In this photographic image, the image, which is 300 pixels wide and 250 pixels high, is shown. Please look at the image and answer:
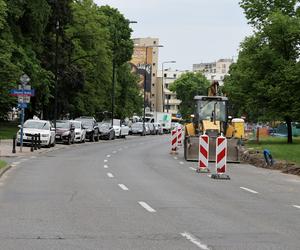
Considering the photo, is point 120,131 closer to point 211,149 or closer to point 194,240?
point 211,149

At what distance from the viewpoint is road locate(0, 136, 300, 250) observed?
369 inches

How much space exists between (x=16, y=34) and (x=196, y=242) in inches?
1672

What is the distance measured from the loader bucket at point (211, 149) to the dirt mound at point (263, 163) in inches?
45.2

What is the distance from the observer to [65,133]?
4666cm

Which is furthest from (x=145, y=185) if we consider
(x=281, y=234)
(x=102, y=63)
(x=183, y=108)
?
(x=183, y=108)

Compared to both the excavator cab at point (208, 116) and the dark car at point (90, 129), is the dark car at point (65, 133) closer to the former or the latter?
the dark car at point (90, 129)

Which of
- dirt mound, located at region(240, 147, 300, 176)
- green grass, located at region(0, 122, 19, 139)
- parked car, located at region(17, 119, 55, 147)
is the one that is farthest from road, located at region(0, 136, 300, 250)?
green grass, located at region(0, 122, 19, 139)

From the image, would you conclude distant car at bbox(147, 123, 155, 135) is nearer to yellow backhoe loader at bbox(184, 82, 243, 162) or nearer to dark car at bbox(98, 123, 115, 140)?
dark car at bbox(98, 123, 115, 140)

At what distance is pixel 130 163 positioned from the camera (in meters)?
28.8

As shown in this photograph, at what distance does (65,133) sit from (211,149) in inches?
693

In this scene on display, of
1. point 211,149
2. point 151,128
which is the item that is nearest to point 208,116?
point 211,149

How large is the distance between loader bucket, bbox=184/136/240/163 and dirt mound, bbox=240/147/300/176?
3.76ft

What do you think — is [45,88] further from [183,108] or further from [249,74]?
[183,108]

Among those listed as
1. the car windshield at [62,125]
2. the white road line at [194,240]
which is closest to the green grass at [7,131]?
the car windshield at [62,125]
